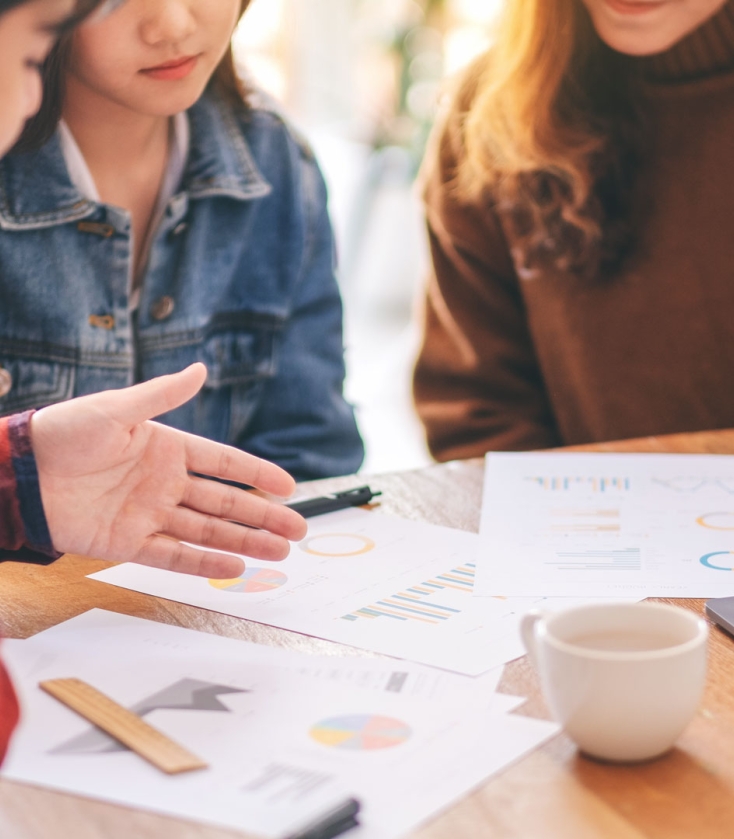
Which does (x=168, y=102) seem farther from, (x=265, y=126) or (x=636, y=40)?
(x=636, y=40)

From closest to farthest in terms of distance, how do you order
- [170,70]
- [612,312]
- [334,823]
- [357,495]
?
[334,823] → [357,495] → [170,70] → [612,312]

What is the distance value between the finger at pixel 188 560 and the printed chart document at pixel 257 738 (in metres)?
0.09

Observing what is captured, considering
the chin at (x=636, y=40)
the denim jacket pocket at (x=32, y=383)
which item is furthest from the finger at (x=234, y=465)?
the chin at (x=636, y=40)

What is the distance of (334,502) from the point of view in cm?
88

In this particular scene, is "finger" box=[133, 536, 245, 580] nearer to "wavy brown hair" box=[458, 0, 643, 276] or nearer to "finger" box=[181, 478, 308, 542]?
"finger" box=[181, 478, 308, 542]

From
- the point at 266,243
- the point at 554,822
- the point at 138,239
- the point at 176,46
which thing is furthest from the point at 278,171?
the point at 554,822

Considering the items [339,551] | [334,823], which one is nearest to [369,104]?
[339,551]

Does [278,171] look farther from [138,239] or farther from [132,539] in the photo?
[132,539]

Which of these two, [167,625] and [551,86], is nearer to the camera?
[167,625]

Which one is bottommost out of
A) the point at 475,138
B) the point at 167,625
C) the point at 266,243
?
the point at 167,625

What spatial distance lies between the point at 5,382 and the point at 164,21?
1.29ft

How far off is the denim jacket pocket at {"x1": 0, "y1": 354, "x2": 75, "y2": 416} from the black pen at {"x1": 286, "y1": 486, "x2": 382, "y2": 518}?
1.18ft

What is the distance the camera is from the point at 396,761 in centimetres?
50

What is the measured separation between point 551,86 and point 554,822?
3.36 feet
